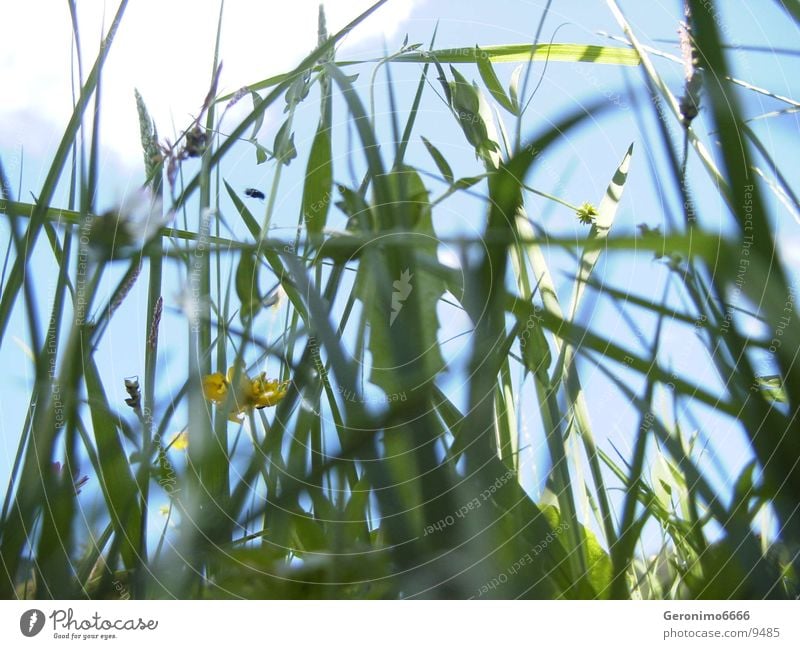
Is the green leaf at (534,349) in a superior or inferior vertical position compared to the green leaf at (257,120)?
inferior

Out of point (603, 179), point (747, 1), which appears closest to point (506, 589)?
point (603, 179)

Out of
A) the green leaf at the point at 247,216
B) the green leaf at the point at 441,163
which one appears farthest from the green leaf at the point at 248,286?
the green leaf at the point at 441,163

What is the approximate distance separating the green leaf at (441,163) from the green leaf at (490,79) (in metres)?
0.05

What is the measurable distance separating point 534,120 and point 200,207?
227 mm

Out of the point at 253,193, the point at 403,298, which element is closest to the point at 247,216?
the point at 253,193

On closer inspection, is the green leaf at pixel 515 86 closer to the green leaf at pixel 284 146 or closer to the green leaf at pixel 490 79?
the green leaf at pixel 490 79

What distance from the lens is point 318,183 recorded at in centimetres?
47

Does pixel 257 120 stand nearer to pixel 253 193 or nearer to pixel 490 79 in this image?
pixel 253 193

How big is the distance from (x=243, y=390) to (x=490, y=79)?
0.26 metres

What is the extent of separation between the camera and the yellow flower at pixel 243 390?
445 mm

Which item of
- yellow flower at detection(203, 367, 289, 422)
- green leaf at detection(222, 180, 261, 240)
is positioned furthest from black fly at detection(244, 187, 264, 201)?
yellow flower at detection(203, 367, 289, 422)

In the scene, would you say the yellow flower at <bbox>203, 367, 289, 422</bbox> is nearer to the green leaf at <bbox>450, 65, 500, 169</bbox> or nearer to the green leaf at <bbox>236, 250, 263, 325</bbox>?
the green leaf at <bbox>236, 250, 263, 325</bbox>

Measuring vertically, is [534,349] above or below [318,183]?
below

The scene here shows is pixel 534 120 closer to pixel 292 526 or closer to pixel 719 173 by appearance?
pixel 719 173
